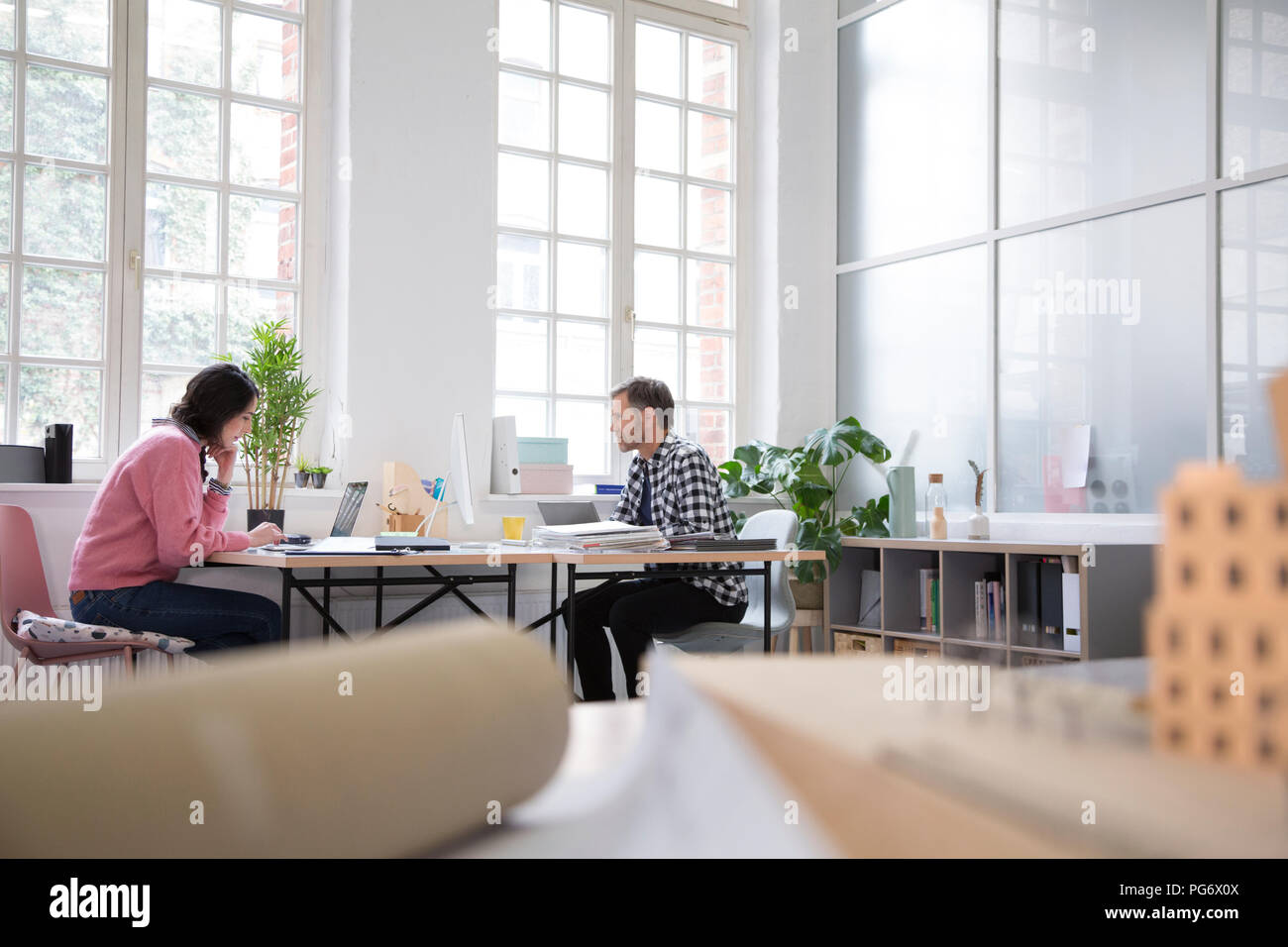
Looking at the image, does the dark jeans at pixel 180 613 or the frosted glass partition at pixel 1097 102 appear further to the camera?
the frosted glass partition at pixel 1097 102

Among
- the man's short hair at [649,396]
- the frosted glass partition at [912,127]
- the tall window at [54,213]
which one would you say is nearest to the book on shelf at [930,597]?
the man's short hair at [649,396]

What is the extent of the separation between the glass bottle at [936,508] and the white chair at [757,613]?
3.30ft

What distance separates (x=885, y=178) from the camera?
5.32 metres

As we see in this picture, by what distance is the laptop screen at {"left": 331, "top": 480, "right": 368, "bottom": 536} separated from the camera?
12.6 ft

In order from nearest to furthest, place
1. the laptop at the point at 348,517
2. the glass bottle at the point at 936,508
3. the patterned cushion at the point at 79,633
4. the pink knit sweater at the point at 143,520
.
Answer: the patterned cushion at the point at 79,633 → the pink knit sweater at the point at 143,520 → the laptop at the point at 348,517 → the glass bottle at the point at 936,508

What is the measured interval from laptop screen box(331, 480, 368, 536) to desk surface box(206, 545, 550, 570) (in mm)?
626

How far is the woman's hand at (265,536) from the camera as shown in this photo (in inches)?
130

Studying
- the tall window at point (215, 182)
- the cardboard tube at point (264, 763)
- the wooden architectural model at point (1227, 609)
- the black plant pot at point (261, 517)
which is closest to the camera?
the wooden architectural model at point (1227, 609)

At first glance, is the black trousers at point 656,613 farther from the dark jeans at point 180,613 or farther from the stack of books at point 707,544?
the dark jeans at point 180,613

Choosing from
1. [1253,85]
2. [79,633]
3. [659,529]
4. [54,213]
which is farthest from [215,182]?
[1253,85]

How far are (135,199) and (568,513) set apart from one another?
215 cm

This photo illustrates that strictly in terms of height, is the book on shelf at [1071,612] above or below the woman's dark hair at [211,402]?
below

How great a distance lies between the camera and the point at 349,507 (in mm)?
3879
